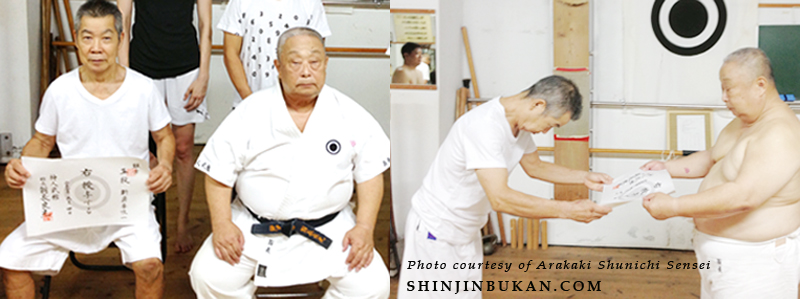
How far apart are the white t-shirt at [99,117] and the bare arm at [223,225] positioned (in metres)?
0.22

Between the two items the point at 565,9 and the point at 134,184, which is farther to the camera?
the point at 565,9

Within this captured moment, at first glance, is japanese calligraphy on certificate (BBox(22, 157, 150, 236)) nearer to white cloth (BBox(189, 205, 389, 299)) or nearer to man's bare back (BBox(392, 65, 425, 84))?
white cloth (BBox(189, 205, 389, 299))

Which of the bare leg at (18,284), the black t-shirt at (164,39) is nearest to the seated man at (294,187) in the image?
the black t-shirt at (164,39)

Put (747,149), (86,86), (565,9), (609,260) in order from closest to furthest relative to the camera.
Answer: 1. (86,86)
2. (747,149)
3. (565,9)
4. (609,260)

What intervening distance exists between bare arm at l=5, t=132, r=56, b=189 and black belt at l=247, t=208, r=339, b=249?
0.57m

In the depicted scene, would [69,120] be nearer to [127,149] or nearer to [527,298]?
[127,149]

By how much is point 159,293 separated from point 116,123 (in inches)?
20.4

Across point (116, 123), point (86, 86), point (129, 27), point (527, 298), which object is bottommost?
point (527, 298)

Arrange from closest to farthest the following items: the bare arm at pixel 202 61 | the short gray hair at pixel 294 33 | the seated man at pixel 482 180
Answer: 1. the short gray hair at pixel 294 33
2. the bare arm at pixel 202 61
3. the seated man at pixel 482 180

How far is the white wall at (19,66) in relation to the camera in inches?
66.7

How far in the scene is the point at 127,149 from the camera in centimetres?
165

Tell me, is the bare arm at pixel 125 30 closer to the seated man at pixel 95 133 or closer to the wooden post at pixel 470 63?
the seated man at pixel 95 133

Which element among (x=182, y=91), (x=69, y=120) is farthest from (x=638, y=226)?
(x=69, y=120)

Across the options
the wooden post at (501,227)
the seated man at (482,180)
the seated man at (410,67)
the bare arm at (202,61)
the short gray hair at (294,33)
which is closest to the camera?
the short gray hair at (294,33)
